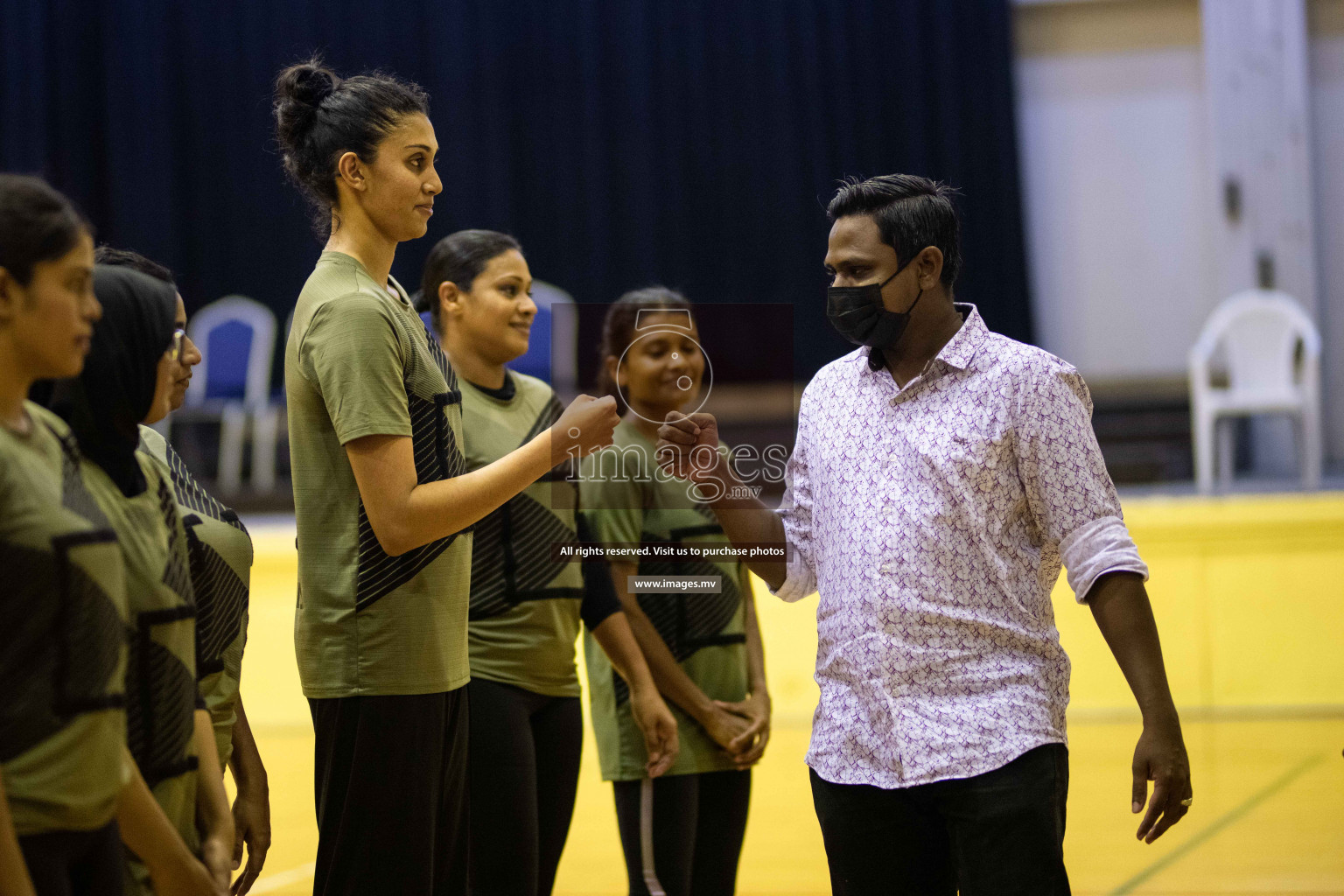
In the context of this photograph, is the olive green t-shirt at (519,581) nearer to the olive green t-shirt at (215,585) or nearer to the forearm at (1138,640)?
the olive green t-shirt at (215,585)

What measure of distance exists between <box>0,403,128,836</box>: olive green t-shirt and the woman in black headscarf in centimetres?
12

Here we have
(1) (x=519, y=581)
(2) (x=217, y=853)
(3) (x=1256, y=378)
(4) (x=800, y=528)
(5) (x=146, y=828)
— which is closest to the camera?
(5) (x=146, y=828)

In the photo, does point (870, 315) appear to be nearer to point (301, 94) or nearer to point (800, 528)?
point (800, 528)

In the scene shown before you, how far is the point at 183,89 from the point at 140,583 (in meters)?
7.38

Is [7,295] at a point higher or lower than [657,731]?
higher

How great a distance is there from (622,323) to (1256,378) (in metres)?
4.74

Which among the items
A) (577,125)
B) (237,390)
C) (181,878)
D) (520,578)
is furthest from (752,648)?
(577,125)

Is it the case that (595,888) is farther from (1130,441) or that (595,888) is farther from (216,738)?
(1130,441)

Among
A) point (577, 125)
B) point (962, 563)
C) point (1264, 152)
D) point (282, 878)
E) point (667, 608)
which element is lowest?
point (282, 878)

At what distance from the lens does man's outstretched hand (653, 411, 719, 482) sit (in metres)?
1.73

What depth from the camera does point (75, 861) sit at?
1.11 m

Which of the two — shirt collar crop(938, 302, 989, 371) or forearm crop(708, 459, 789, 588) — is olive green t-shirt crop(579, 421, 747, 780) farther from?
shirt collar crop(938, 302, 989, 371)

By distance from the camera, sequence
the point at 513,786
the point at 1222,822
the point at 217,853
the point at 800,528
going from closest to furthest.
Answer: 1. the point at 217,853
2. the point at 800,528
3. the point at 513,786
4. the point at 1222,822

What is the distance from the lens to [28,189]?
3.58 feet
